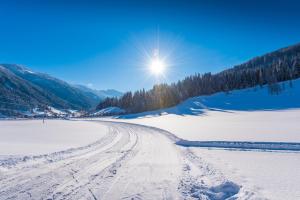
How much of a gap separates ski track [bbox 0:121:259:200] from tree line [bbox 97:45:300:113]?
90.5 metres

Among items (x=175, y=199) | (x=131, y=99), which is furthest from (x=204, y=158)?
(x=131, y=99)

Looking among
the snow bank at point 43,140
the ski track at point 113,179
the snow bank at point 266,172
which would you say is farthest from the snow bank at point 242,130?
the ski track at point 113,179

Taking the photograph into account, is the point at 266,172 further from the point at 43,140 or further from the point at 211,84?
the point at 211,84

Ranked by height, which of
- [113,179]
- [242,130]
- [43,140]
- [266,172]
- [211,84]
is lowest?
[113,179]

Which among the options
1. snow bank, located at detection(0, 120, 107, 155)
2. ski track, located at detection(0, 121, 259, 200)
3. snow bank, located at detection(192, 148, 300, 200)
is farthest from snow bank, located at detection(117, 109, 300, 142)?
ski track, located at detection(0, 121, 259, 200)

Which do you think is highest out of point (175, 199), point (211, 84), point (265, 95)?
point (211, 84)

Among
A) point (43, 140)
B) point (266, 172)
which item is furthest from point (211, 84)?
point (266, 172)

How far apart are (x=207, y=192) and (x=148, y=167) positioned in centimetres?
457

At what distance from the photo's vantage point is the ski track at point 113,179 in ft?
26.7

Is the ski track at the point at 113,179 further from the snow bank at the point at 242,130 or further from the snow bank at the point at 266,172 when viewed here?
the snow bank at the point at 242,130

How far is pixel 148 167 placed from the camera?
12.5 m

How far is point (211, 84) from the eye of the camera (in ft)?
389

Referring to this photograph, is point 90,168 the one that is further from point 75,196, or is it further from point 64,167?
point 75,196

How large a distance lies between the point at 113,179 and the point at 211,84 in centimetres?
11294
